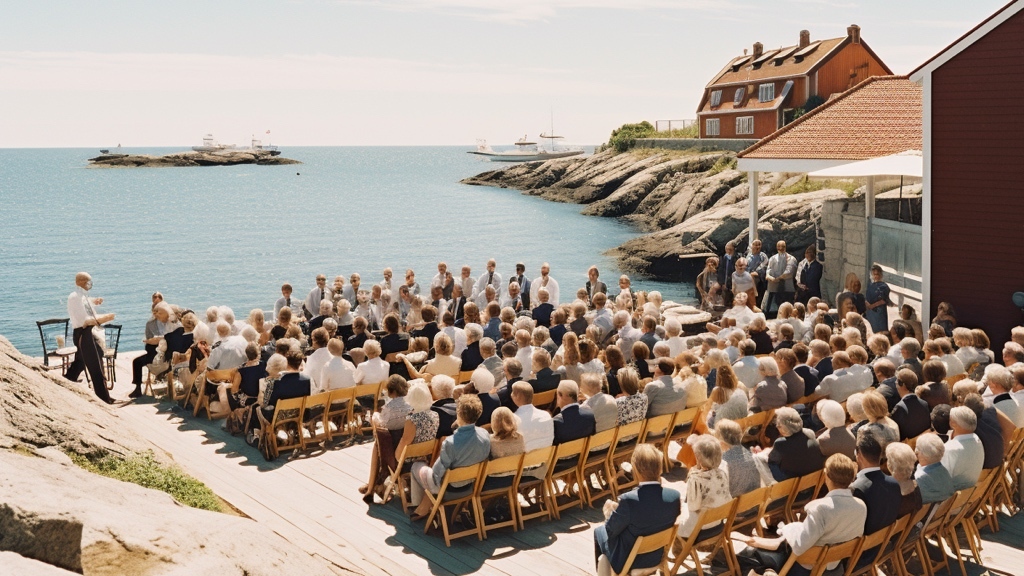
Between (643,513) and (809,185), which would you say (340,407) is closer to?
(643,513)

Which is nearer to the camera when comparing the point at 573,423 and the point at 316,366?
the point at 573,423

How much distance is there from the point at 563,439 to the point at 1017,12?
911cm

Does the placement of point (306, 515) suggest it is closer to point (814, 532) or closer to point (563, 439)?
point (563, 439)

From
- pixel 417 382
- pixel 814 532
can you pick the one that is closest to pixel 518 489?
pixel 417 382

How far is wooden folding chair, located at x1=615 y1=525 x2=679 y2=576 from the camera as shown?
236 inches

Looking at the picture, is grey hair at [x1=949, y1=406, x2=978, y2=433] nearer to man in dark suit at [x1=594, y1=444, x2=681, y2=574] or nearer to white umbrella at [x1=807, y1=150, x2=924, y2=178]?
man in dark suit at [x1=594, y1=444, x2=681, y2=574]

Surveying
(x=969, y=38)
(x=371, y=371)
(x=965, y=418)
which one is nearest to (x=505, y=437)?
(x=371, y=371)

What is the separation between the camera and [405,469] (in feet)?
27.3

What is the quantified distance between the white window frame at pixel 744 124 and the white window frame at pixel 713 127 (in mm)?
2340

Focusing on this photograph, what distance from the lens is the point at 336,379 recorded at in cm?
1001

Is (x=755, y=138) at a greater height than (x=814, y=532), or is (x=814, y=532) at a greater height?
(x=755, y=138)

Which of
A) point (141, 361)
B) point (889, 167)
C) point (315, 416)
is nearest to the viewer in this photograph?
point (315, 416)

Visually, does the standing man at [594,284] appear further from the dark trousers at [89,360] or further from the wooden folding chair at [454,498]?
the dark trousers at [89,360]

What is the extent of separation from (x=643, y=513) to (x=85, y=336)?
8477 millimetres
